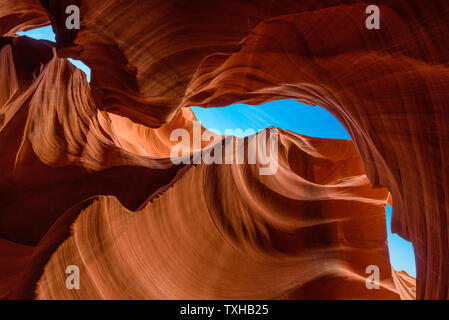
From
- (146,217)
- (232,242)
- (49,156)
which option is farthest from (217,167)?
(49,156)

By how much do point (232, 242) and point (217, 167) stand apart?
3.78 feet

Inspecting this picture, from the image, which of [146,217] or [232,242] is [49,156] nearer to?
[146,217]

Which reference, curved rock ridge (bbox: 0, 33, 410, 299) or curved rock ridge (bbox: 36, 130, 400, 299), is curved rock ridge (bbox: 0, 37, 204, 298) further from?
curved rock ridge (bbox: 36, 130, 400, 299)

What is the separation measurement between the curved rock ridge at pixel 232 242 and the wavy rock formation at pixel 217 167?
0.06ft

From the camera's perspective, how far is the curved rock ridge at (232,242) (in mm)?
2281

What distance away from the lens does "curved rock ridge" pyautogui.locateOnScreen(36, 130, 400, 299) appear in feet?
7.48

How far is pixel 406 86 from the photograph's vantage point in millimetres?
2410

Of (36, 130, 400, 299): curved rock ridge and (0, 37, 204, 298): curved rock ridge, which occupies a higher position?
(0, 37, 204, 298): curved rock ridge

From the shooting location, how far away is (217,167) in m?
4.37

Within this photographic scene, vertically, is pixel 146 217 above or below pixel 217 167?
below

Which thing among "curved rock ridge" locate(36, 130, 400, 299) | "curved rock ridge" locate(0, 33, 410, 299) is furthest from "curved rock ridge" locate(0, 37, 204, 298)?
"curved rock ridge" locate(36, 130, 400, 299)

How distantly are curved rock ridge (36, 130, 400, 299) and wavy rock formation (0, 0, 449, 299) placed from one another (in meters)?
0.02
